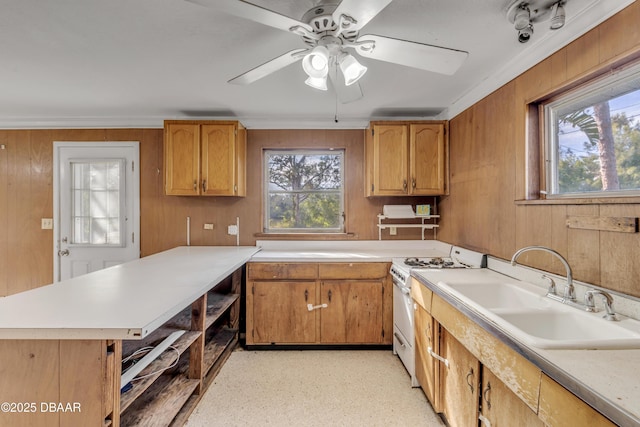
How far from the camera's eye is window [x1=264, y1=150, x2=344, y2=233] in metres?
3.33

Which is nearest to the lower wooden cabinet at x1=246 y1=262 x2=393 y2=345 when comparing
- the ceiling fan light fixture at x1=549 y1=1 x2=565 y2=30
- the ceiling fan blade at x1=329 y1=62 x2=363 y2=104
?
the ceiling fan blade at x1=329 y1=62 x2=363 y2=104

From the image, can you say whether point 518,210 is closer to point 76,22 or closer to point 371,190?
point 371,190

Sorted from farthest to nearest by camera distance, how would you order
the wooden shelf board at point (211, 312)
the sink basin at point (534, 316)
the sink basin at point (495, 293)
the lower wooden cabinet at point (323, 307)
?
the lower wooden cabinet at point (323, 307)
the wooden shelf board at point (211, 312)
the sink basin at point (495, 293)
the sink basin at point (534, 316)

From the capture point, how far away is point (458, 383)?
154 cm

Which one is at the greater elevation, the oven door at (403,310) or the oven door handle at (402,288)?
the oven door handle at (402,288)

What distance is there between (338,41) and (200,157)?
206 centimetres

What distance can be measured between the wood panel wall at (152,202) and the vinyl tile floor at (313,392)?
4.15ft

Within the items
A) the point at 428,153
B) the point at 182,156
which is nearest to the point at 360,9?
the point at 428,153

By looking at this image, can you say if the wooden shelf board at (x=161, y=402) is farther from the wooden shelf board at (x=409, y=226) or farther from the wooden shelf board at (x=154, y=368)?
the wooden shelf board at (x=409, y=226)

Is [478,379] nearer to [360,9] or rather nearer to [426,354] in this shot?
[426,354]

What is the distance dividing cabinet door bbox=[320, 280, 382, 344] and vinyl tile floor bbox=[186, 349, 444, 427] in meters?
0.16

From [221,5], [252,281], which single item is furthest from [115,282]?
[221,5]

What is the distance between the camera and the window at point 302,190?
333 centimetres

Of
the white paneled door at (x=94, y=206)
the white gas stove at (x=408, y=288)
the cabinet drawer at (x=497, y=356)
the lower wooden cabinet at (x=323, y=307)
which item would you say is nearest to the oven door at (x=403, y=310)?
the white gas stove at (x=408, y=288)
